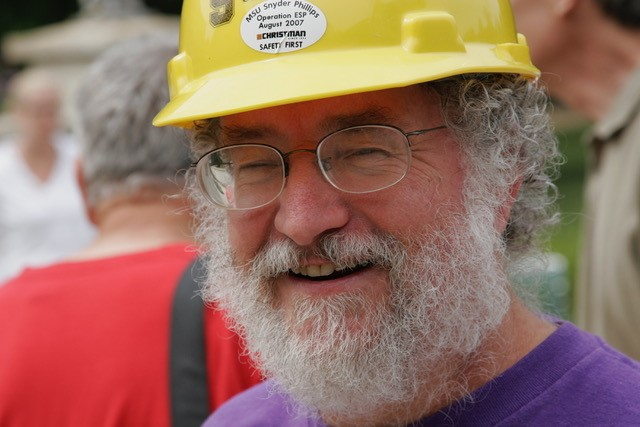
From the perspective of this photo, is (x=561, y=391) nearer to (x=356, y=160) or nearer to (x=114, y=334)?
(x=356, y=160)

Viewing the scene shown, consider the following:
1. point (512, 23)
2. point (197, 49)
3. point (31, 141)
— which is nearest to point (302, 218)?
point (197, 49)

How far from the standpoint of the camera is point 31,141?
6852 millimetres

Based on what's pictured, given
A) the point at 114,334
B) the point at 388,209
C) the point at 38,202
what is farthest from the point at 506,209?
the point at 38,202

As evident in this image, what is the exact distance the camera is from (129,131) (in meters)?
3.33

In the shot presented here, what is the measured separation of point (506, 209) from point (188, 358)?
1.08m

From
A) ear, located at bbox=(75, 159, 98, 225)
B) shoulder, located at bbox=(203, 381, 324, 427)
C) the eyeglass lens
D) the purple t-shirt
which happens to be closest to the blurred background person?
ear, located at bbox=(75, 159, 98, 225)

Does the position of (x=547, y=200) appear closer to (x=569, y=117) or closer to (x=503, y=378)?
(x=503, y=378)

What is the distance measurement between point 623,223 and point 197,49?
1749 millimetres

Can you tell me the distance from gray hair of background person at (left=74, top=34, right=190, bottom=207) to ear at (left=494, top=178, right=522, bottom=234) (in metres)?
1.30

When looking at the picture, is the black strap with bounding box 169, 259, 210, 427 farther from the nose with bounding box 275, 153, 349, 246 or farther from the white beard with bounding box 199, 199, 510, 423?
the nose with bounding box 275, 153, 349, 246

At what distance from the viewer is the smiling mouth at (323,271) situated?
2.11 m

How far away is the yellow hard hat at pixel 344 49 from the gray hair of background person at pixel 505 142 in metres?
0.08

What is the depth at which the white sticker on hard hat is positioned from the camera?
2055 millimetres

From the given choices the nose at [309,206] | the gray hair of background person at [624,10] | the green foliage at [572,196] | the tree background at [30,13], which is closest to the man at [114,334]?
the nose at [309,206]
